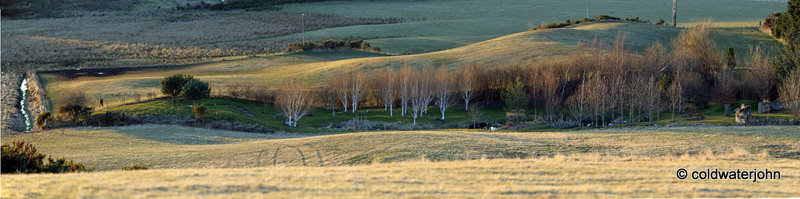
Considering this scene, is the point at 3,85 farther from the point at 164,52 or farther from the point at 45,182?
the point at 45,182

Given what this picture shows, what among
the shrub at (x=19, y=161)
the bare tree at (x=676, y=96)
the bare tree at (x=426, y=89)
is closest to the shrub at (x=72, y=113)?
the shrub at (x=19, y=161)

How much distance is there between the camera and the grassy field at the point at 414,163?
73.5ft

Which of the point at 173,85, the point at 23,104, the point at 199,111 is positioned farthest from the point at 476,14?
the point at 199,111

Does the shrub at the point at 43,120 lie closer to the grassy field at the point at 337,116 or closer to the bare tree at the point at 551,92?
the grassy field at the point at 337,116

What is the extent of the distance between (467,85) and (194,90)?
27090 mm

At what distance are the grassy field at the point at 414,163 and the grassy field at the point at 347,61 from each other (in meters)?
25.3

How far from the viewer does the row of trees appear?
61.0m

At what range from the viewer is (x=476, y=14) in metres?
166

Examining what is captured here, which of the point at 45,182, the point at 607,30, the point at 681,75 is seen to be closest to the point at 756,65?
the point at 681,75

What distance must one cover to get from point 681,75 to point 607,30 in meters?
45.2

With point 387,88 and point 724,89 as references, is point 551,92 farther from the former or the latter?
point 724,89

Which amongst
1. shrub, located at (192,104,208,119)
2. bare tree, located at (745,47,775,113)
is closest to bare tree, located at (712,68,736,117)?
bare tree, located at (745,47,775,113)

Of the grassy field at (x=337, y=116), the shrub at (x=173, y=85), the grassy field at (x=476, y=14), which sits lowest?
the grassy field at (x=337, y=116)

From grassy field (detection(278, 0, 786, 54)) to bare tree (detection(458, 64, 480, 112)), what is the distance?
125 feet
